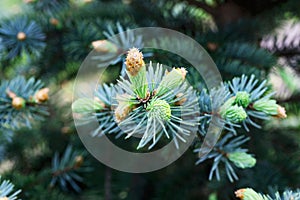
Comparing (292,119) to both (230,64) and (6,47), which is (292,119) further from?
(6,47)

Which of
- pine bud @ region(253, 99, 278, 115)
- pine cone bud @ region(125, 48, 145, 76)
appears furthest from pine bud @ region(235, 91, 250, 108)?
pine cone bud @ region(125, 48, 145, 76)

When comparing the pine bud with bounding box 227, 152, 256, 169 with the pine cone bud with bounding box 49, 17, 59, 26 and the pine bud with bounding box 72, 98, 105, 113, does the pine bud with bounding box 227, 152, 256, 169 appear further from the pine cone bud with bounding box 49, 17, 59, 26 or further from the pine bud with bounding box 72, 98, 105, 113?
the pine cone bud with bounding box 49, 17, 59, 26

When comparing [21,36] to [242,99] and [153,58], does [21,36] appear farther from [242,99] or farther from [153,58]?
[242,99]

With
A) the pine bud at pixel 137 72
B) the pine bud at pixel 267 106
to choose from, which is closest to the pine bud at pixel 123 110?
the pine bud at pixel 137 72

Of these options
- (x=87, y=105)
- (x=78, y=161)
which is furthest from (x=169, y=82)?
(x=78, y=161)

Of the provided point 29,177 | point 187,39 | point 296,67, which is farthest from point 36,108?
point 296,67

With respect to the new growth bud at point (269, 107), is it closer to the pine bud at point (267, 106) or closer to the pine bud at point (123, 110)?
the pine bud at point (267, 106)

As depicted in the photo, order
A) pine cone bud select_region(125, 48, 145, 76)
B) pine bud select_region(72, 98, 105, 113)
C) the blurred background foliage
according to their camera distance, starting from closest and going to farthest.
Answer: pine cone bud select_region(125, 48, 145, 76)
pine bud select_region(72, 98, 105, 113)
the blurred background foliage
